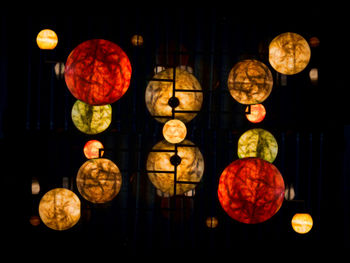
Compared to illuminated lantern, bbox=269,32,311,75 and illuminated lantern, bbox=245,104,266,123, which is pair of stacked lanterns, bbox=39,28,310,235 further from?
illuminated lantern, bbox=245,104,266,123

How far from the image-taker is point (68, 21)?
503cm

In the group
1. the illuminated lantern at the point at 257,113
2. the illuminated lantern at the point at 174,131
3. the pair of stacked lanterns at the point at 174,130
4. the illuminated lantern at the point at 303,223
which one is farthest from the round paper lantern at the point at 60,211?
the illuminated lantern at the point at 303,223

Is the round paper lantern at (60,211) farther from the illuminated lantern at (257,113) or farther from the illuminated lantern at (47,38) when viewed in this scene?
the illuminated lantern at (257,113)

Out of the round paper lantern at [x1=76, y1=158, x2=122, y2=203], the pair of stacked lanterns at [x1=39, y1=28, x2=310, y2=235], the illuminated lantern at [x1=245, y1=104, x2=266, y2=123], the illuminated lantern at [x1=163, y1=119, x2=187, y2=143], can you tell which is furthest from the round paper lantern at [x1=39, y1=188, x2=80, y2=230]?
the illuminated lantern at [x1=245, y1=104, x2=266, y2=123]

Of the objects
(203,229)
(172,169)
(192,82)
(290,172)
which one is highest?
(192,82)

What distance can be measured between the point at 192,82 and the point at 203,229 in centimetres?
278

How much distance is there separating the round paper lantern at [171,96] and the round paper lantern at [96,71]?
40 cm

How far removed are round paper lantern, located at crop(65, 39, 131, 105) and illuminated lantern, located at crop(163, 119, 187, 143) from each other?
0.45 m

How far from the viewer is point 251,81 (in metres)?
2.49

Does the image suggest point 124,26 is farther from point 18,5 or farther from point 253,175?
point 253,175

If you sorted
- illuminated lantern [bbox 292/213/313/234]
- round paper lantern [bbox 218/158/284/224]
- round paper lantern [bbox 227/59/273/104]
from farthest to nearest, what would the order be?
illuminated lantern [bbox 292/213/313/234] → round paper lantern [bbox 227/59/273/104] → round paper lantern [bbox 218/158/284/224]

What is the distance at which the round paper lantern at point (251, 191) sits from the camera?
221 cm

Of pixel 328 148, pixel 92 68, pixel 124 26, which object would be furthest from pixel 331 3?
pixel 92 68

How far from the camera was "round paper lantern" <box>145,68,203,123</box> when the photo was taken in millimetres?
2607
